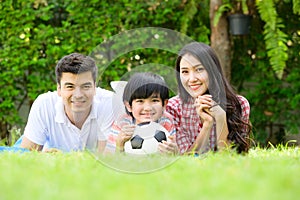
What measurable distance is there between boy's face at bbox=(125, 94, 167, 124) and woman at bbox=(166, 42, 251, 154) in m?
0.33

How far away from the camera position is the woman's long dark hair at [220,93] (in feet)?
11.3

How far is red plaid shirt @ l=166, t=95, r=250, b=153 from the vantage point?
354cm

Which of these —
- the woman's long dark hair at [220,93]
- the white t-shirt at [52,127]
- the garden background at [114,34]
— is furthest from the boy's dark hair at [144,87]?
the garden background at [114,34]

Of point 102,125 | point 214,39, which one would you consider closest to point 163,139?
point 102,125

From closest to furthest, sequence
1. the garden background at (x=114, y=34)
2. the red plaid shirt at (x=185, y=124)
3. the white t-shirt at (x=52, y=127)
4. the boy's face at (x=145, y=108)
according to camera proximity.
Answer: the boy's face at (x=145, y=108) → the red plaid shirt at (x=185, y=124) → the white t-shirt at (x=52, y=127) → the garden background at (x=114, y=34)

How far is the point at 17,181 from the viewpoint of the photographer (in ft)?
6.41

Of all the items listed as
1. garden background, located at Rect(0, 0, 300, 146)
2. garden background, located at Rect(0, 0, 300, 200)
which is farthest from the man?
garden background, located at Rect(0, 0, 300, 146)

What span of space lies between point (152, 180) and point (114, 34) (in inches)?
163

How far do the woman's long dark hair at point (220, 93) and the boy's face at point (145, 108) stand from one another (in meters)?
0.33

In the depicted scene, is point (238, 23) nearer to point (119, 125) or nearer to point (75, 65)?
point (75, 65)

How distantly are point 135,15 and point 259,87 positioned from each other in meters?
1.55

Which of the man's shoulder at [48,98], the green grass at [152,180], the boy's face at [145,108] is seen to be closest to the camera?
the green grass at [152,180]

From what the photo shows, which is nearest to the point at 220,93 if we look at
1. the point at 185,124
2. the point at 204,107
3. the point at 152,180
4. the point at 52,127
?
the point at 204,107

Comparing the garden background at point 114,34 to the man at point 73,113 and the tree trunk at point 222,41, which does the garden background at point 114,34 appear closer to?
the tree trunk at point 222,41
